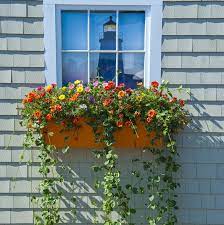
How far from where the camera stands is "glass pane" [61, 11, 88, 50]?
11.1ft

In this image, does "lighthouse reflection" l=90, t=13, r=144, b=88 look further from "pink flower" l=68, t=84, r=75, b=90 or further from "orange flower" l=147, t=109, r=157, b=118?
"orange flower" l=147, t=109, r=157, b=118

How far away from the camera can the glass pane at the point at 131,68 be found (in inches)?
135

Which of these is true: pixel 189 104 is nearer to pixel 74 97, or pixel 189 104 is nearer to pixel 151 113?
pixel 151 113

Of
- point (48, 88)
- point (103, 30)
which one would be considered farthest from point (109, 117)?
point (103, 30)

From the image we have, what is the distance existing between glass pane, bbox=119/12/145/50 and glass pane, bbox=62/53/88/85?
347mm

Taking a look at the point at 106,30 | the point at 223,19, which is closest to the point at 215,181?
the point at 223,19

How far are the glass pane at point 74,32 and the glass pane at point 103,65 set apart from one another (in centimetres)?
14

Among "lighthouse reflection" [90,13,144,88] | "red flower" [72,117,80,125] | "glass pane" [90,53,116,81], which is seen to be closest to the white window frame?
"lighthouse reflection" [90,13,144,88]

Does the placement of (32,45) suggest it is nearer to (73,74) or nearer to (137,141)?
(73,74)

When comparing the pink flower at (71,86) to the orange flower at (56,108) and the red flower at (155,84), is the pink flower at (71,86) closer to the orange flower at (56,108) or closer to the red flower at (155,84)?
the orange flower at (56,108)

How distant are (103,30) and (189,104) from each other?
0.97 m

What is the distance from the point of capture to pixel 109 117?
10.3 ft

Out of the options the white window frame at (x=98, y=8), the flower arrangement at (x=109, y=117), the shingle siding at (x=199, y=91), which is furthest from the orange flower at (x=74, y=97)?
the shingle siding at (x=199, y=91)

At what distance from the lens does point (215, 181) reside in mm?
3447
